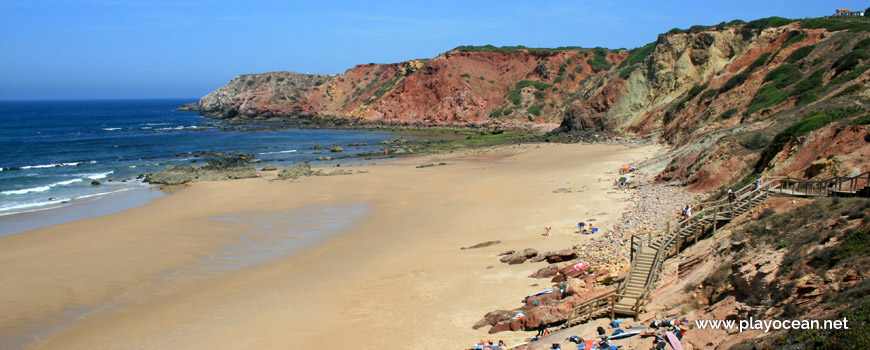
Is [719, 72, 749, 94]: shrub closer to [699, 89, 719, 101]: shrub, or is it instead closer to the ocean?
[699, 89, 719, 101]: shrub

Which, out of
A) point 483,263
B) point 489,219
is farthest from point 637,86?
point 483,263

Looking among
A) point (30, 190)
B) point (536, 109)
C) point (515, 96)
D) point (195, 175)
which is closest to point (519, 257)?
point (195, 175)

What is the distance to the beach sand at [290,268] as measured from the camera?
42.9 ft

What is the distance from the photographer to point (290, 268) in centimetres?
1772

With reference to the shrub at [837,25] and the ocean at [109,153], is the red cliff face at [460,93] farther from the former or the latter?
the shrub at [837,25]

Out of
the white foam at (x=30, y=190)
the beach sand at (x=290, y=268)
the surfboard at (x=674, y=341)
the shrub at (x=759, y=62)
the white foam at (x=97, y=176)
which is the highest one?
the shrub at (x=759, y=62)

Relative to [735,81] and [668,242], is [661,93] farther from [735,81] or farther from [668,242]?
[668,242]

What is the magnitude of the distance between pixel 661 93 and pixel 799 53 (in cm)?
1540

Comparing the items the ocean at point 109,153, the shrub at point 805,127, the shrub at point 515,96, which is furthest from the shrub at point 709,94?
the shrub at point 515,96

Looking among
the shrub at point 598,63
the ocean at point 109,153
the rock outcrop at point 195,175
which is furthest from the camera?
the shrub at point 598,63

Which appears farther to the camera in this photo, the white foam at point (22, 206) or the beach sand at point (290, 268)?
the white foam at point (22, 206)

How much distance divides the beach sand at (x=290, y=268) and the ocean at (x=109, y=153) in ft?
26.2

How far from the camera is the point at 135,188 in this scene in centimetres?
3444

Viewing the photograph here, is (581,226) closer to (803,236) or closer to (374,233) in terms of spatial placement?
(374,233)
